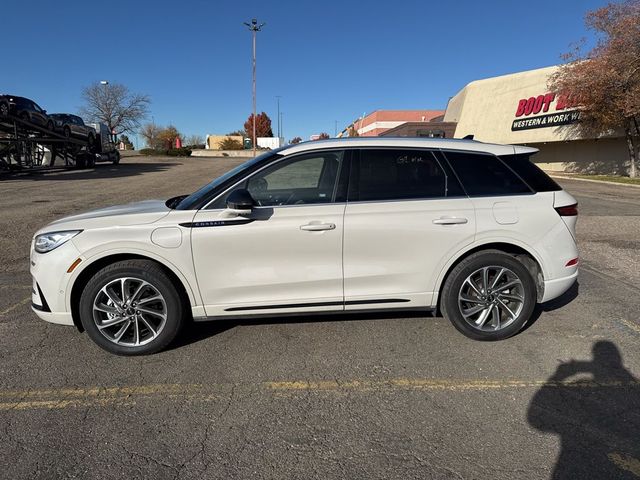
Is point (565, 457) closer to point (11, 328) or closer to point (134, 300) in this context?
point (134, 300)

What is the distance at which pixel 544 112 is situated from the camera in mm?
30266

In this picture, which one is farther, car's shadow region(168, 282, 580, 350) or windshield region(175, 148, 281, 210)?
car's shadow region(168, 282, 580, 350)

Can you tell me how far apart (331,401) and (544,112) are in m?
33.8

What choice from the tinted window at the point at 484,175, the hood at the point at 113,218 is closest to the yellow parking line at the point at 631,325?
the tinted window at the point at 484,175

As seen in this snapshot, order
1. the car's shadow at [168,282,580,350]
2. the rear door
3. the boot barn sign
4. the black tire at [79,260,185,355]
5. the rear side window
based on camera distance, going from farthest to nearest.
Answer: the boot barn sign, the car's shadow at [168,282,580,350], the rear side window, the rear door, the black tire at [79,260,185,355]

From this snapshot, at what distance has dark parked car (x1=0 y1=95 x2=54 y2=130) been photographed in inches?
764

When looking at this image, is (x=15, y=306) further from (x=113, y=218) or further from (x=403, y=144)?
(x=403, y=144)

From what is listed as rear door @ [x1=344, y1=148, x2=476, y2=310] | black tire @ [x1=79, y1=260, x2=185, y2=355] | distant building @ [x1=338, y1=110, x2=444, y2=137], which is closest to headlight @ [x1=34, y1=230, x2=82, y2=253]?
black tire @ [x1=79, y1=260, x2=185, y2=355]

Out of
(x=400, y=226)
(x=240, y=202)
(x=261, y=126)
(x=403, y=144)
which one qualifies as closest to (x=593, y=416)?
(x=400, y=226)

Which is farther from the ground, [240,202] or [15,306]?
[240,202]

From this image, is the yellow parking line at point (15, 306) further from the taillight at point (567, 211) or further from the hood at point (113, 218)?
the taillight at point (567, 211)

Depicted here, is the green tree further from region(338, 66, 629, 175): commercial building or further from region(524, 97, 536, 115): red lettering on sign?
region(524, 97, 536, 115): red lettering on sign

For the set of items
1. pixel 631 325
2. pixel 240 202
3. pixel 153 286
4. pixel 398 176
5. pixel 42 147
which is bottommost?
pixel 631 325

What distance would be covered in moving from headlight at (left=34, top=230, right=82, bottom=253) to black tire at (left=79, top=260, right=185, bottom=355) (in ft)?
1.22
